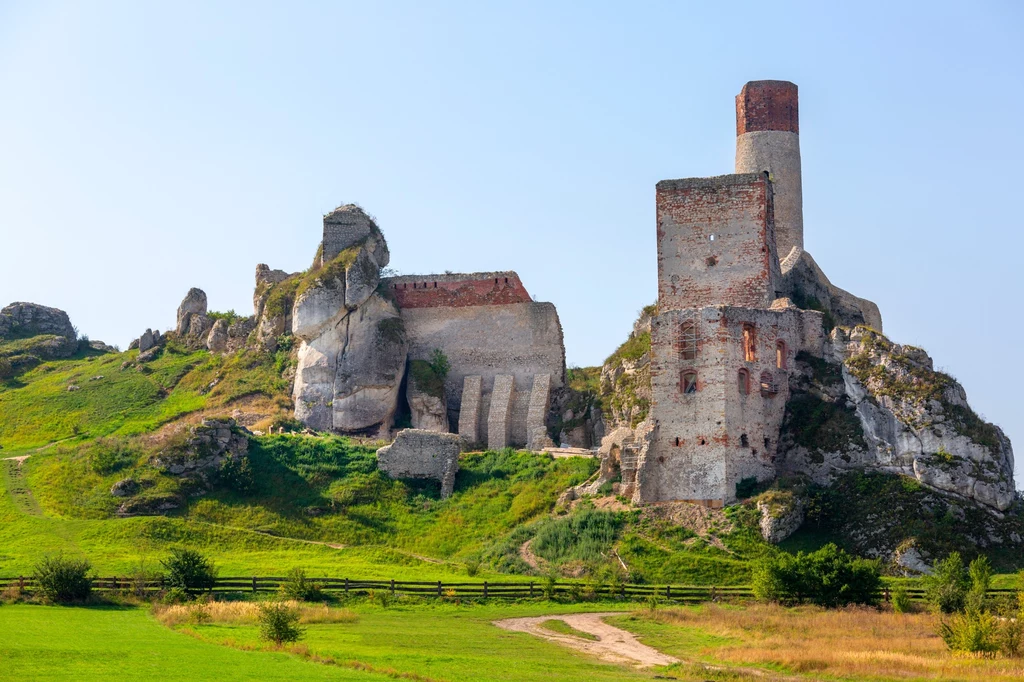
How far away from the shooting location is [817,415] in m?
54.0

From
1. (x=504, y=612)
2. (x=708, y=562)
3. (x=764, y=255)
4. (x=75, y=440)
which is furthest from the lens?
(x=75, y=440)

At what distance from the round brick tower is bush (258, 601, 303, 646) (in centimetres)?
3416

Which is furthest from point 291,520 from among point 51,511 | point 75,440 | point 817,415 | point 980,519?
point 980,519

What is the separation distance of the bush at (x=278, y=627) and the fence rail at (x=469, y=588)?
23.6 feet

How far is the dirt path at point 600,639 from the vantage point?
36344 mm

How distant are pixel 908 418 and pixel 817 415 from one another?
345 cm

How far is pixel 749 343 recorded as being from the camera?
53.8m

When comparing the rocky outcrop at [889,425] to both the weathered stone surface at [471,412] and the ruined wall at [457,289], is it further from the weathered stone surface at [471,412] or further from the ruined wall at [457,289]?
the ruined wall at [457,289]

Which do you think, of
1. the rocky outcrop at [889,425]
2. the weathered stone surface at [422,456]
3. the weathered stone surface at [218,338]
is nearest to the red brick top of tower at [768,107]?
the rocky outcrop at [889,425]

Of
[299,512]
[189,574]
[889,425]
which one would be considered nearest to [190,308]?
[299,512]

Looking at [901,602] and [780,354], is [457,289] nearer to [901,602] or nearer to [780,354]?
[780,354]

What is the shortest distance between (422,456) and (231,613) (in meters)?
18.3

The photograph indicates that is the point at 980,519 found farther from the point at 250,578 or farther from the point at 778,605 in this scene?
the point at 250,578

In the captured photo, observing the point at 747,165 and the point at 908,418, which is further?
the point at 747,165
